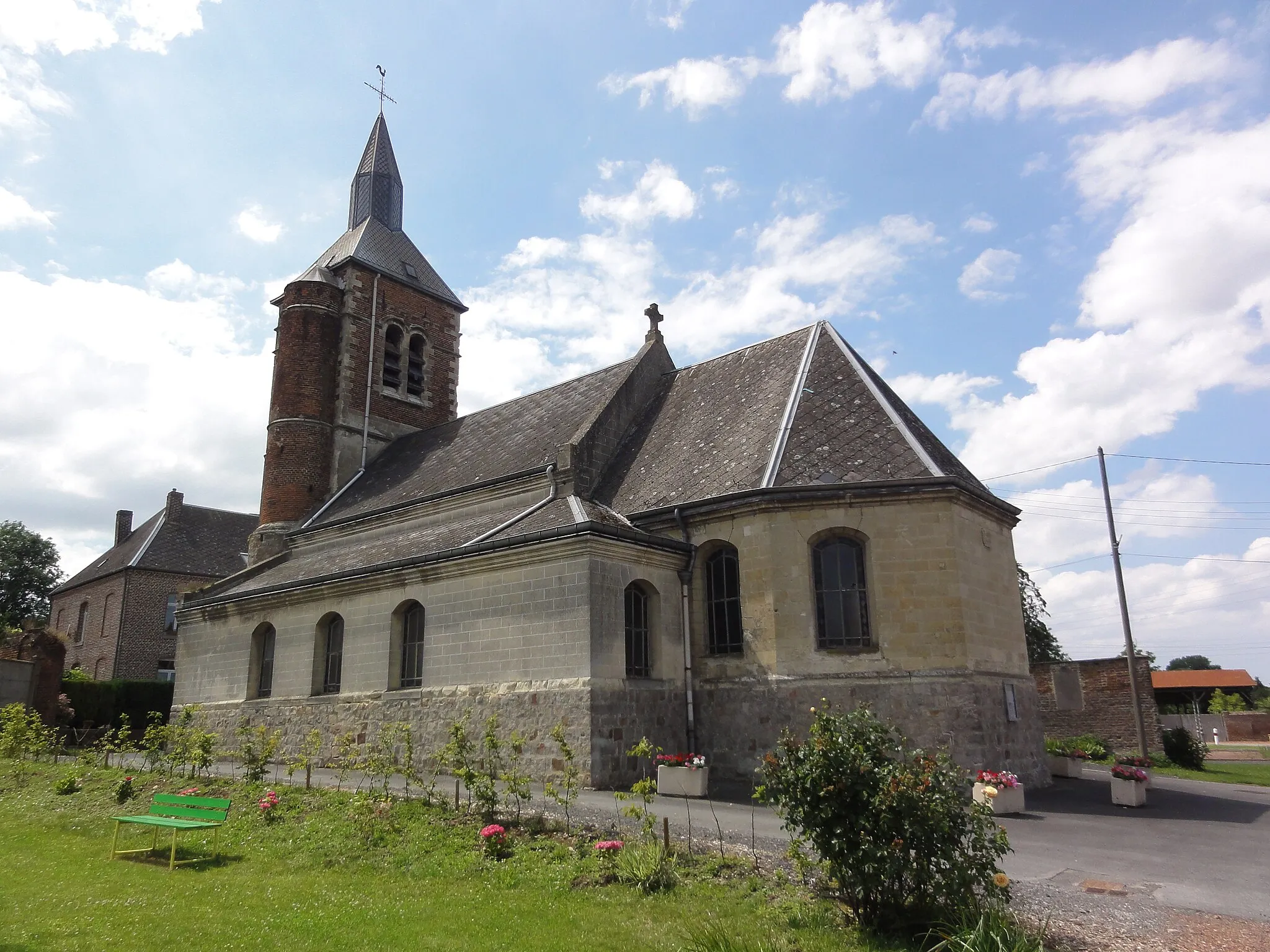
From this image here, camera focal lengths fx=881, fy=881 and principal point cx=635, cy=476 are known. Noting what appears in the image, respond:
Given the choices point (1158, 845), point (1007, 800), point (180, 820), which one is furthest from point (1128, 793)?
point (180, 820)

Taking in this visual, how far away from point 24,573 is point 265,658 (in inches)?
1657

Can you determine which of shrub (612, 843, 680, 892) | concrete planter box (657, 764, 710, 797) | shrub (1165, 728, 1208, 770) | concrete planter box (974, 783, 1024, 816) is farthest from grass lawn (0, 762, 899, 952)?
shrub (1165, 728, 1208, 770)

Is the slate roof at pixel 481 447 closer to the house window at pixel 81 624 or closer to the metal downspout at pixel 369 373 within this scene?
the metal downspout at pixel 369 373

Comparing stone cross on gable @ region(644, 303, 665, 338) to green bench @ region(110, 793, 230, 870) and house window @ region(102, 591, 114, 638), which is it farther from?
house window @ region(102, 591, 114, 638)

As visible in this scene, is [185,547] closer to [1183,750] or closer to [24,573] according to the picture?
[24,573]

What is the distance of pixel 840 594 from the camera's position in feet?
51.8

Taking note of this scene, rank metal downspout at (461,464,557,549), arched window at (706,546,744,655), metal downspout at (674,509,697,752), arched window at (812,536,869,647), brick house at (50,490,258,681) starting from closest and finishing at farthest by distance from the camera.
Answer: arched window at (812,536,869,647) < metal downspout at (674,509,697,752) < arched window at (706,546,744,655) < metal downspout at (461,464,557,549) < brick house at (50,490,258,681)

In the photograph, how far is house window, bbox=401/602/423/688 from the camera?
17.6 m

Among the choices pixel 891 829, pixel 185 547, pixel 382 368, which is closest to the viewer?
pixel 891 829

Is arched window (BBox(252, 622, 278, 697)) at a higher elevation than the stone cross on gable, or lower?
lower

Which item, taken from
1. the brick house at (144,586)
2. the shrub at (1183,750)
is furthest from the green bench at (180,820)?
the brick house at (144,586)

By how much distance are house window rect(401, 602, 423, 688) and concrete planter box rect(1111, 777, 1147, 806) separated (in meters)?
12.5

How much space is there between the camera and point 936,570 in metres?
15.4

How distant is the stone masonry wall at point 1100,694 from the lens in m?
25.8
